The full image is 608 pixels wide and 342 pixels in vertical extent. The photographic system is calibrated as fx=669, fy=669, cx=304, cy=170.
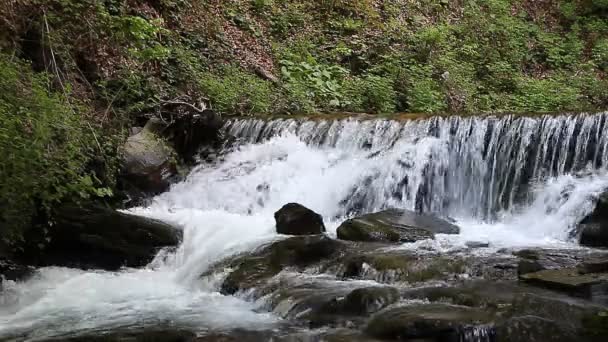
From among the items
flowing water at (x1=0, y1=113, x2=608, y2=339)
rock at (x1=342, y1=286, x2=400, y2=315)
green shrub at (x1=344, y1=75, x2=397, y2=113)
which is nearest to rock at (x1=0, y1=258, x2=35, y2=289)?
flowing water at (x1=0, y1=113, x2=608, y2=339)

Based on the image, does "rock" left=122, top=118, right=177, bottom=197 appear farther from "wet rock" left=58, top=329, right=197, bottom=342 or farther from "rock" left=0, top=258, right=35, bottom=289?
"wet rock" left=58, top=329, right=197, bottom=342

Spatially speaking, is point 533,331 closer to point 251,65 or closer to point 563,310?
point 563,310

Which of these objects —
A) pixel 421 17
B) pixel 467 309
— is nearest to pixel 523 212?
pixel 467 309

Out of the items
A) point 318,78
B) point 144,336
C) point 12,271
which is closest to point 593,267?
point 144,336

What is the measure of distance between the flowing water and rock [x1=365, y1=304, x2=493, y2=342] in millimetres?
1042

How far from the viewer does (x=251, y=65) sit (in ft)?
47.5

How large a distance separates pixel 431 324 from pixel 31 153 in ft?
13.4

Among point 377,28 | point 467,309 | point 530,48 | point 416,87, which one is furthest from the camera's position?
point 530,48

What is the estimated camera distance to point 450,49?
58.7 ft

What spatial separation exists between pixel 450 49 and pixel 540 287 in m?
13.1

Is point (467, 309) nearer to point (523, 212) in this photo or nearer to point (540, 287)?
point (540, 287)

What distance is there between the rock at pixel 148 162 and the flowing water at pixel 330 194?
266 mm

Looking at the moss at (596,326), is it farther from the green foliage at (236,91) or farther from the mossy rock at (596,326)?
the green foliage at (236,91)

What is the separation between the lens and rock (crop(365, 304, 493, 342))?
4.63 m
